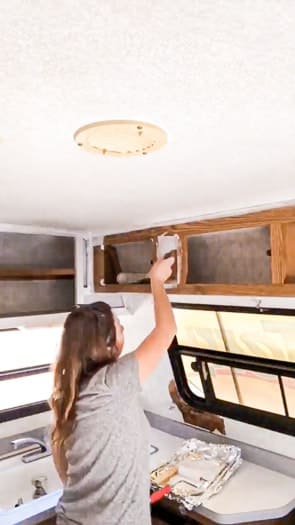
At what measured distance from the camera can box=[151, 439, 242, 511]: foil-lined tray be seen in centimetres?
216

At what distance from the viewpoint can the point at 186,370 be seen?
299 cm

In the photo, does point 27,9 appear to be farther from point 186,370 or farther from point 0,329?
point 186,370

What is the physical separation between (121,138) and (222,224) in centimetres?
127

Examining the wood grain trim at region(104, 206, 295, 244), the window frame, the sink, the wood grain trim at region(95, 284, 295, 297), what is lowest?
the sink

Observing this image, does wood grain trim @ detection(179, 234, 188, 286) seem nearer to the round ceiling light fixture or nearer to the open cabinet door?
the open cabinet door

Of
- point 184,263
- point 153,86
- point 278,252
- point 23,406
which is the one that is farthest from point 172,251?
point 153,86

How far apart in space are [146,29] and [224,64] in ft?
0.51

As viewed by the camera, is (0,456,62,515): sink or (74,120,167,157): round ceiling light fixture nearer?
(74,120,167,157): round ceiling light fixture

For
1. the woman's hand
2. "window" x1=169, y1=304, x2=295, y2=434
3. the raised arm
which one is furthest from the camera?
"window" x1=169, y1=304, x2=295, y2=434

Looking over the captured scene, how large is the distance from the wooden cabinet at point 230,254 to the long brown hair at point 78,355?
840 mm

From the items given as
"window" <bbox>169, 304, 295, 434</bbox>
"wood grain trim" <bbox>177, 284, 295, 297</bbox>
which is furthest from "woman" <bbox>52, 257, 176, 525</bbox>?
"window" <bbox>169, 304, 295, 434</bbox>

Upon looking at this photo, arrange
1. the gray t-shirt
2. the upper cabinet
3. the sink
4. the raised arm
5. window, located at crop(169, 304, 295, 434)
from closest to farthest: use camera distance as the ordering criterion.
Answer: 1. the gray t-shirt
2. the raised arm
3. the sink
4. window, located at crop(169, 304, 295, 434)
5. the upper cabinet

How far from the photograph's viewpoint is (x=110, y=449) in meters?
1.44

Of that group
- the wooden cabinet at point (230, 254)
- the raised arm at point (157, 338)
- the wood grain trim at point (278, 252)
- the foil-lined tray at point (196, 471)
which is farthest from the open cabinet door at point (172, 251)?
the foil-lined tray at point (196, 471)
